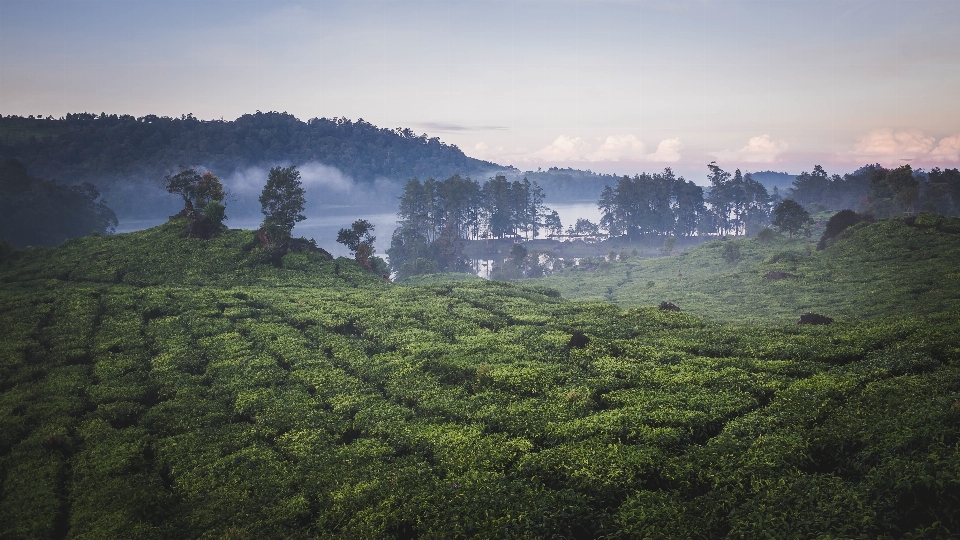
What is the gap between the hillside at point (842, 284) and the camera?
35719 mm

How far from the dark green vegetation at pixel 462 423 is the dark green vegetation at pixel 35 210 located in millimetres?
69301

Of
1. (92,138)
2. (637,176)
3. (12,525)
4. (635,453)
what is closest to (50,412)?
(12,525)

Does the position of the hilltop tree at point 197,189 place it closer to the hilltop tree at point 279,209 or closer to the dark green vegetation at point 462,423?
the hilltop tree at point 279,209

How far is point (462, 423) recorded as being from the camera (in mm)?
18750

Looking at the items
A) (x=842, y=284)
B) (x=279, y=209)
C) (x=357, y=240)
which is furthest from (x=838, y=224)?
(x=279, y=209)

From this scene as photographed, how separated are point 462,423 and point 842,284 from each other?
1713 inches

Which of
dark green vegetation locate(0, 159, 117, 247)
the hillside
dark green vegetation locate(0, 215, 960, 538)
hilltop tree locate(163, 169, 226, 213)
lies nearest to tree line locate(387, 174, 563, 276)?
the hillside

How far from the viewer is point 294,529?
1416 centimetres

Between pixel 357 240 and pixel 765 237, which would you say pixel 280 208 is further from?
pixel 765 237

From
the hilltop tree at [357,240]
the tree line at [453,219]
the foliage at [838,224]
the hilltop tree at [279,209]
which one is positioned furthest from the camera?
the tree line at [453,219]

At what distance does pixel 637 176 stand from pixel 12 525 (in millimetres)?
138444

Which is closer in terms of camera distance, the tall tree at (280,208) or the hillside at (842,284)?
the hillside at (842,284)

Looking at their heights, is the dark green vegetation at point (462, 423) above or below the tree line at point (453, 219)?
below

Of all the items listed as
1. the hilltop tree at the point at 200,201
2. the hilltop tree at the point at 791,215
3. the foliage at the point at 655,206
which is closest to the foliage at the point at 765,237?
the hilltop tree at the point at 791,215
